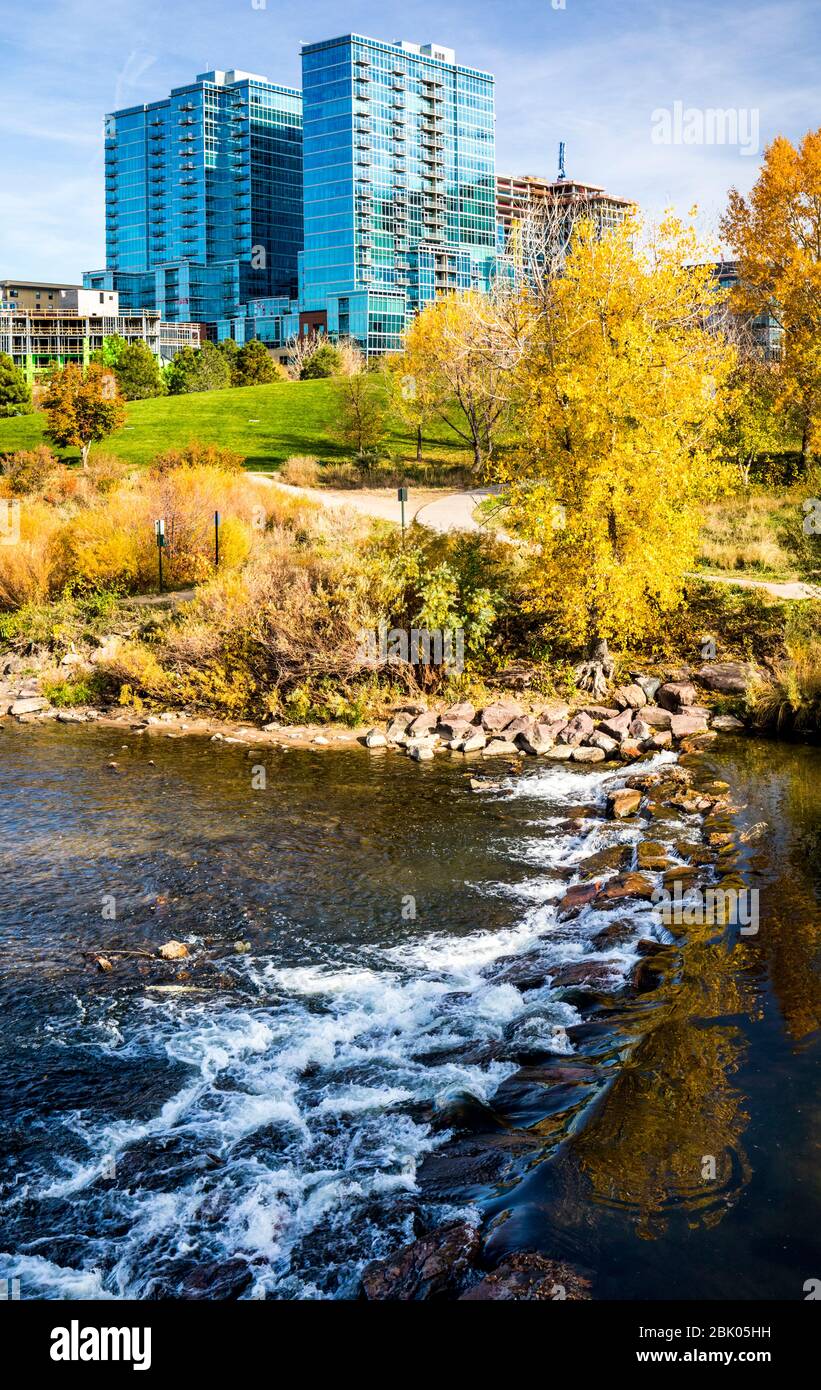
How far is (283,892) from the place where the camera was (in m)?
10.8

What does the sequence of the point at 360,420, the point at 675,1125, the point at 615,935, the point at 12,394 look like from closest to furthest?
→ 1. the point at 675,1125
2. the point at 615,935
3. the point at 360,420
4. the point at 12,394

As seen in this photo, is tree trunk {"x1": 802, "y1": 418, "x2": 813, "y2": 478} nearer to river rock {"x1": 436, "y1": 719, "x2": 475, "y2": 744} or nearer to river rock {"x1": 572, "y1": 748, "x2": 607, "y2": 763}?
river rock {"x1": 436, "y1": 719, "x2": 475, "y2": 744}

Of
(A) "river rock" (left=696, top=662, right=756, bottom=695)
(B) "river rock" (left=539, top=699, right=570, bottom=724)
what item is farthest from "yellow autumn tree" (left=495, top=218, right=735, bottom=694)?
(A) "river rock" (left=696, top=662, right=756, bottom=695)

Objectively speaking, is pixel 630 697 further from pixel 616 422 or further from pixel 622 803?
pixel 622 803

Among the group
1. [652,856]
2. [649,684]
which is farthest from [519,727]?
[652,856]

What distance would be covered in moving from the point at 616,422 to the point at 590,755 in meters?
5.25

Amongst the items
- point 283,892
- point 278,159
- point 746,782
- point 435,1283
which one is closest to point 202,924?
point 283,892

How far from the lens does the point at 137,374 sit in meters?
63.2

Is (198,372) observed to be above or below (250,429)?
above

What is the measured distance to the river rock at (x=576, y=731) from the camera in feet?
52.8

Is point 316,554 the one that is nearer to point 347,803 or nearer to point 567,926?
point 347,803

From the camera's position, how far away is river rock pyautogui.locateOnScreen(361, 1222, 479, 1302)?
5.41 m

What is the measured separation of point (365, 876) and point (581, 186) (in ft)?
449

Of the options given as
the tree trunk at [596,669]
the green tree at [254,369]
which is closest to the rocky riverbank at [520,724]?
the tree trunk at [596,669]
